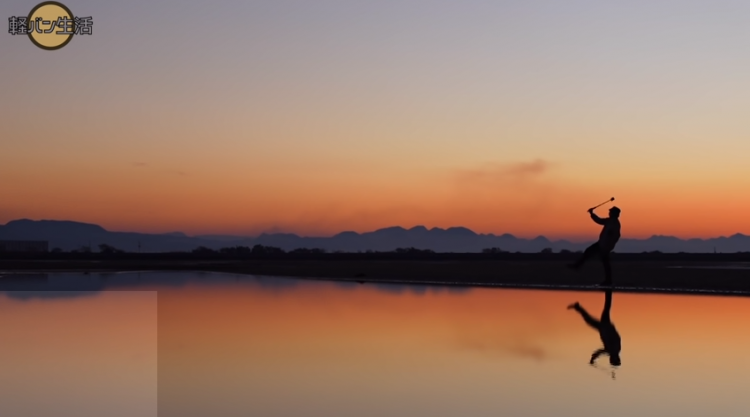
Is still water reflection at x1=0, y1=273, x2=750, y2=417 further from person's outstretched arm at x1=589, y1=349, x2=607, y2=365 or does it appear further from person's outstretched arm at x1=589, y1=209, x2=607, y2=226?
person's outstretched arm at x1=589, y1=209, x2=607, y2=226

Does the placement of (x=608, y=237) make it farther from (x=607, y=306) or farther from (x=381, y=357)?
(x=381, y=357)

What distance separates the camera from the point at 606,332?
1644 cm

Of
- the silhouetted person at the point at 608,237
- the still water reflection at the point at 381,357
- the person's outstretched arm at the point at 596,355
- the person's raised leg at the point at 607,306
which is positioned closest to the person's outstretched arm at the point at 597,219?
the silhouetted person at the point at 608,237

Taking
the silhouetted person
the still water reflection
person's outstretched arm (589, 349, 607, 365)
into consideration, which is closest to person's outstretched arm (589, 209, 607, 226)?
the silhouetted person

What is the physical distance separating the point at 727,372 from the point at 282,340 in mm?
A: 7694

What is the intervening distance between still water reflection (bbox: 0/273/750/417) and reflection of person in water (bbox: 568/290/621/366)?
0.05 meters

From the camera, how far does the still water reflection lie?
9718 millimetres

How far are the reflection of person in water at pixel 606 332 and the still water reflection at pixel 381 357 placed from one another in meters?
0.05

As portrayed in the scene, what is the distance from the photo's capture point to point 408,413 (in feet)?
30.0

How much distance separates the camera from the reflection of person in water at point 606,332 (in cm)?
1327

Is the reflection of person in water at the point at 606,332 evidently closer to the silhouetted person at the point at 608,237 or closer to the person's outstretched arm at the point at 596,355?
the person's outstretched arm at the point at 596,355

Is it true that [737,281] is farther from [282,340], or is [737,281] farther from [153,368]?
[153,368]

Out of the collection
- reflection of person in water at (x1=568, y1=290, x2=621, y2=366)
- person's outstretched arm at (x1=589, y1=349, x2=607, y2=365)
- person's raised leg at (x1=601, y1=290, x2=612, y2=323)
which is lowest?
person's outstretched arm at (x1=589, y1=349, x2=607, y2=365)

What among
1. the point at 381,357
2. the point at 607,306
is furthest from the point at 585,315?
the point at 381,357
